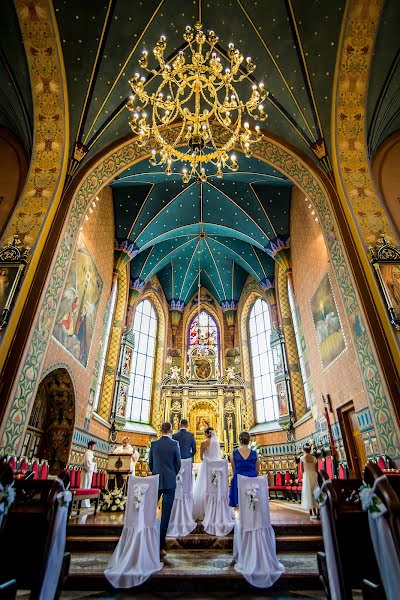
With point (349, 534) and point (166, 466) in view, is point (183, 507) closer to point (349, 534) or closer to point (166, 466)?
point (166, 466)

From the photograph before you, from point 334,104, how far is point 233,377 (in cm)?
1127

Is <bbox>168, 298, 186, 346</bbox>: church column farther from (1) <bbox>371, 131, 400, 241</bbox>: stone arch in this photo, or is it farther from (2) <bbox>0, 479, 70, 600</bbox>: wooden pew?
(2) <bbox>0, 479, 70, 600</bbox>: wooden pew

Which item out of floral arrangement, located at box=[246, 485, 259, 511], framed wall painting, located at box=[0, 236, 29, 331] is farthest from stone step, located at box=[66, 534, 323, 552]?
framed wall painting, located at box=[0, 236, 29, 331]

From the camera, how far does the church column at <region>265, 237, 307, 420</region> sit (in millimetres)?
11748

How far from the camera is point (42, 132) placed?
757cm

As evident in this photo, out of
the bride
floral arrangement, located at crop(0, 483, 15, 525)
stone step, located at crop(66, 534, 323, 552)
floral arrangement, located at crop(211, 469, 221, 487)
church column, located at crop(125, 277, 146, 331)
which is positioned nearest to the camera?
floral arrangement, located at crop(0, 483, 15, 525)

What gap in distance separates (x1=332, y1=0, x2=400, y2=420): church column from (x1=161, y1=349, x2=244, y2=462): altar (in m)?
9.00

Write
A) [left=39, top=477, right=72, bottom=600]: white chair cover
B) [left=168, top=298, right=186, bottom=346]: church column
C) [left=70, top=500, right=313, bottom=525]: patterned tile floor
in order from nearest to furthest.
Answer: [left=39, top=477, right=72, bottom=600]: white chair cover
[left=70, top=500, right=313, bottom=525]: patterned tile floor
[left=168, top=298, right=186, bottom=346]: church column

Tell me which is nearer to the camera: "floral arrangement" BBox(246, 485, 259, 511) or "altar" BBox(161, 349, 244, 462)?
"floral arrangement" BBox(246, 485, 259, 511)

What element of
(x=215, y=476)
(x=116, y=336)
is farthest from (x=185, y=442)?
(x=116, y=336)

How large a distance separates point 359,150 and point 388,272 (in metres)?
3.34

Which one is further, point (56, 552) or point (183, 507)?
point (183, 507)

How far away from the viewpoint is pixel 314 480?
20.8ft

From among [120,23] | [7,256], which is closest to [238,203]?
[120,23]
